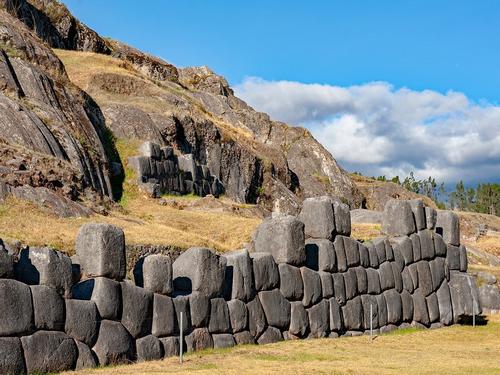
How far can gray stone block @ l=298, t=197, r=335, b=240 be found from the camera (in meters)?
22.6

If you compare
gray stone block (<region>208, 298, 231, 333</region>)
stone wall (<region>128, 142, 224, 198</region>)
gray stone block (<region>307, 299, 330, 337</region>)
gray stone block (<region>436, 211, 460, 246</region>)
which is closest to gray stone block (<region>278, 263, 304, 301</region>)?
gray stone block (<region>307, 299, 330, 337</region>)

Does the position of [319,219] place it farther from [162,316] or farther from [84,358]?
[84,358]

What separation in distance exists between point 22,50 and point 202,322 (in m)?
27.8

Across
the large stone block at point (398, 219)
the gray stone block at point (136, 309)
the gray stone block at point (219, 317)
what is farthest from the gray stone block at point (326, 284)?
the gray stone block at point (136, 309)

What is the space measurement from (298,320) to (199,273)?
15.9ft

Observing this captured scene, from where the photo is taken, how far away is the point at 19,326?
41.2ft

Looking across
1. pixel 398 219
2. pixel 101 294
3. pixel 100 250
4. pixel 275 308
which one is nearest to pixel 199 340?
pixel 101 294

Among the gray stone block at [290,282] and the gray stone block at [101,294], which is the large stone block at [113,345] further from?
the gray stone block at [290,282]

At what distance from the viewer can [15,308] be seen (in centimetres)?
1252

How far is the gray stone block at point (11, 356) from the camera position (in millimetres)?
12062

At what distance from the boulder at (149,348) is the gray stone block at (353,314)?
893cm

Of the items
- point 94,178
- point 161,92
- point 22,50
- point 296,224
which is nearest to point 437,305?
point 296,224

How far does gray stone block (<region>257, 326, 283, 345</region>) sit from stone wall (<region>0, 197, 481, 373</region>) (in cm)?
4

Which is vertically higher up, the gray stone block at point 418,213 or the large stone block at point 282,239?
the gray stone block at point 418,213
